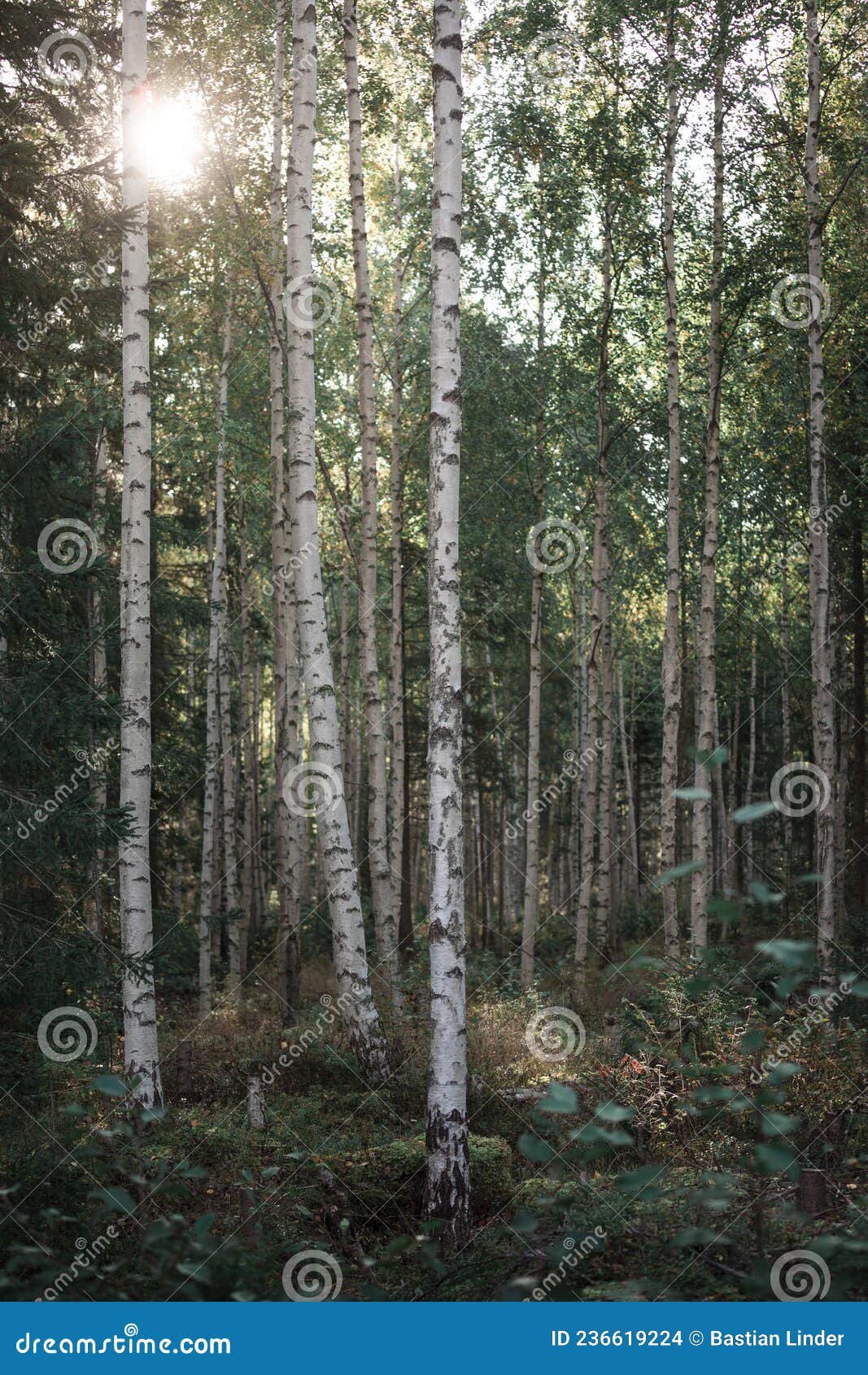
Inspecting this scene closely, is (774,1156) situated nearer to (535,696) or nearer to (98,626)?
(98,626)

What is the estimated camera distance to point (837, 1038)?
968cm

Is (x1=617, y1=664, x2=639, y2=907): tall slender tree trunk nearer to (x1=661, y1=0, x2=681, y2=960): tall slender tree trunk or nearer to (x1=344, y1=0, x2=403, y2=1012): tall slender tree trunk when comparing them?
(x1=661, y1=0, x2=681, y2=960): tall slender tree trunk

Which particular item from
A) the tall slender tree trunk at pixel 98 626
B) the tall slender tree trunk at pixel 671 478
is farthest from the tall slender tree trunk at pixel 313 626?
the tall slender tree trunk at pixel 671 478

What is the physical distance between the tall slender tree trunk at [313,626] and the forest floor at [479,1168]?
2.27 feet

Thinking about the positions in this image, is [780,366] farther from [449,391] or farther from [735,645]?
[449,391]

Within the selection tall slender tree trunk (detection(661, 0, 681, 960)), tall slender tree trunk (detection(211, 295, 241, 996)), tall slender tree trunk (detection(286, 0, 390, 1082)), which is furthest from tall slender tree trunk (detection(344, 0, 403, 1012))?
tall slender tree trunk (detection(661, 0, 681, 960))

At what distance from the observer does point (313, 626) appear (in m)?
9.15

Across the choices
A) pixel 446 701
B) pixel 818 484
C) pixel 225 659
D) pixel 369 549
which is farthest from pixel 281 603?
pixel 446 701

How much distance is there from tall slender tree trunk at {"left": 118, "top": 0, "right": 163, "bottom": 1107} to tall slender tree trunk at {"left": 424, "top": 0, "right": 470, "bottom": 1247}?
256 centimetres

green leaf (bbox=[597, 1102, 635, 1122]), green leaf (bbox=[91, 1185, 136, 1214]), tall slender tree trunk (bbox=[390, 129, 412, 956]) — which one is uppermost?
tall slender tree trunk (bbox=[390, 129, 412, 956])

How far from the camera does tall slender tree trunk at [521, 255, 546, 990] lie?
48.6ft

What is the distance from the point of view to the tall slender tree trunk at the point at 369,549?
11.0 m

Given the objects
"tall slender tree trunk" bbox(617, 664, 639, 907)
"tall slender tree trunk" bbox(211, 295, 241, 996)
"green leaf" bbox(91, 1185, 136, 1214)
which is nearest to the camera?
"green leaf" bbox(91, 1185, 136, 1214)

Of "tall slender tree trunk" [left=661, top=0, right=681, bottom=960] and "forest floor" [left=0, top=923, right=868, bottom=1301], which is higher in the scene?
"tall slender tree trunk" [left=661, top=0, right=681, bottom=960]
